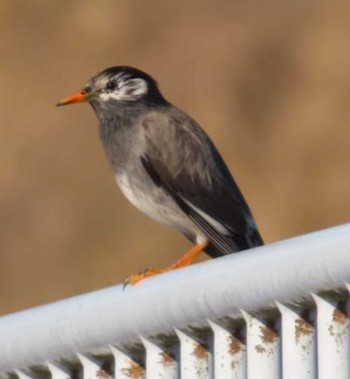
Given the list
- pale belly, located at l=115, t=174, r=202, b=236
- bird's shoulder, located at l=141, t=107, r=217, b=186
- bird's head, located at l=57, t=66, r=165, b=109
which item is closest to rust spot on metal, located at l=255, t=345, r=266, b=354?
pale belly, located at l=115, t=174, r=202, b=236

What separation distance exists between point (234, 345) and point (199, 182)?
335 centimetres

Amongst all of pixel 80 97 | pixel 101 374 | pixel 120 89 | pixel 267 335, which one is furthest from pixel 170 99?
pixel 267 335

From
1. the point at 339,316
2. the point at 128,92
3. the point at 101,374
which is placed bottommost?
the point at 101,374

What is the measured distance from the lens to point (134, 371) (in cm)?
362

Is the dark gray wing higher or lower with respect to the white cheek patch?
lower

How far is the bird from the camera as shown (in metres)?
6.55

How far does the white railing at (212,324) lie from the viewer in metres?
3.16

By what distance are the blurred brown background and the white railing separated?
9464 millimetres

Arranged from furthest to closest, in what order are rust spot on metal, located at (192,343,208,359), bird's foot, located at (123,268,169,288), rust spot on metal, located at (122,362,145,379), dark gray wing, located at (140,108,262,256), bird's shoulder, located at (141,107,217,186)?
bird's shoulder, located at (141,107,217,186)
dark gray wing, located at (140,108,262,256)
bird's foot, located at (123,268,169,288)
rust spot on metal, located at (122,362,145,379)
rust spot on metal, located at (192,343,208,359)

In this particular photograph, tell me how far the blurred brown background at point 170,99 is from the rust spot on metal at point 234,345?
984 centimetres

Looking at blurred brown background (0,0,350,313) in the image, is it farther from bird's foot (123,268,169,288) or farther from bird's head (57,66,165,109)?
bird's foot (123,268,169,288)

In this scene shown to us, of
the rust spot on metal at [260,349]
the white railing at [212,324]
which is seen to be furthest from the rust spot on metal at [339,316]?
the rust spot on metal at [260,349]

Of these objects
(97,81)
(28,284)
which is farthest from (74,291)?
(97,81)

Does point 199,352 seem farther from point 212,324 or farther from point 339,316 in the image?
point 339,316
